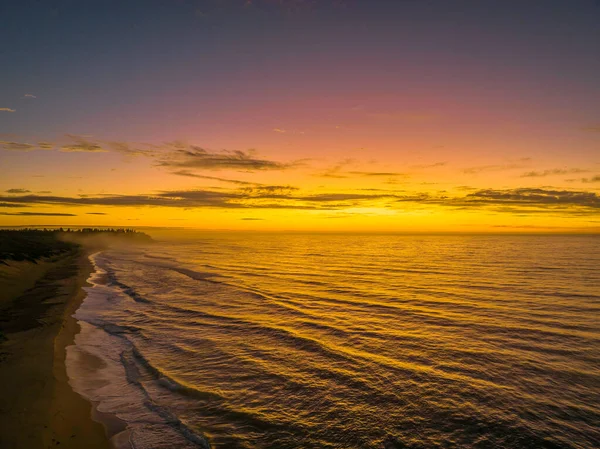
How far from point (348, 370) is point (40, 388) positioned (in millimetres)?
13632

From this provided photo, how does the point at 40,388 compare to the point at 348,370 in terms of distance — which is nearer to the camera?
the point at 40,388

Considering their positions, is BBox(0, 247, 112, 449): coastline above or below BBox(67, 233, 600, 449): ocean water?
above

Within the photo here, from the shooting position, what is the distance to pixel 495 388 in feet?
47.7

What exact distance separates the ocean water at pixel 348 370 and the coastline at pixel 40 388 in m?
→ 0.85

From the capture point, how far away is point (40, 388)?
13.6 metres

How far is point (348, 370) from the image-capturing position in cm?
1672

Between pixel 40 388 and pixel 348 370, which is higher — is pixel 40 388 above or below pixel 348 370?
above

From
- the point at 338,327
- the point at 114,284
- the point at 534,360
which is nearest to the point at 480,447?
the point at 534,360

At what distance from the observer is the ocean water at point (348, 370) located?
38.2 feet

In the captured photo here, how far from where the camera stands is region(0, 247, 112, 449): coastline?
10555 millimetres

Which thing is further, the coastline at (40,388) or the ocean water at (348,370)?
the ocean water at (348,370)

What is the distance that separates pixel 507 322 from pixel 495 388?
38.9 feet

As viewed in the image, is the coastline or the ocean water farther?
the ocean water

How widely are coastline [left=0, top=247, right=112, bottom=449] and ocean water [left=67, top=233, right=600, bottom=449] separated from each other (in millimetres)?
851
